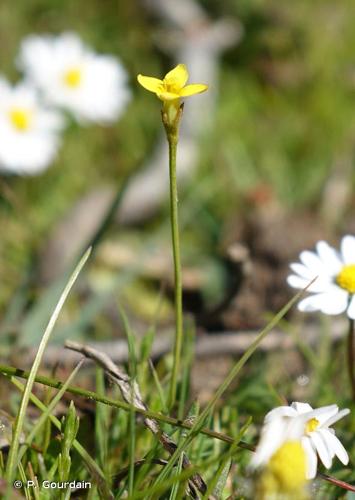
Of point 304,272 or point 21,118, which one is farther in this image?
point 21,118

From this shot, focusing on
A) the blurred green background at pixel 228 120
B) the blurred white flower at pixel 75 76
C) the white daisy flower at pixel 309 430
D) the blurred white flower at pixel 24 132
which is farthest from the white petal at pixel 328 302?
the blurred white flower at pixel 75 76

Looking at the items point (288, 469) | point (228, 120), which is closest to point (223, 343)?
point (288, 469)

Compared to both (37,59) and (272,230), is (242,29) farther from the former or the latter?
(272,230)

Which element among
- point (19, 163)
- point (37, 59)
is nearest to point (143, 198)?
point (19, 163)

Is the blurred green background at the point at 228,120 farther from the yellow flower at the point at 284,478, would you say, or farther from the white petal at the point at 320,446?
the yellow flower at the point at 284,478

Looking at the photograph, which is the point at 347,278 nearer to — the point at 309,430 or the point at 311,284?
the point at 311,284

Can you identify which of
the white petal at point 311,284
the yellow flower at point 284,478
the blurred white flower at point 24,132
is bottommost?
the yellow flower at point 284,478

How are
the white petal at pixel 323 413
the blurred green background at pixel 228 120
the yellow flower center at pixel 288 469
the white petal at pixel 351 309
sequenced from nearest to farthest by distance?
1. the yellow flower center at pixel 288 469
2. the white petal at pixel 323 413
3. the white petal at pixel 351 309
4. the blurred green background at pixel 228 120
